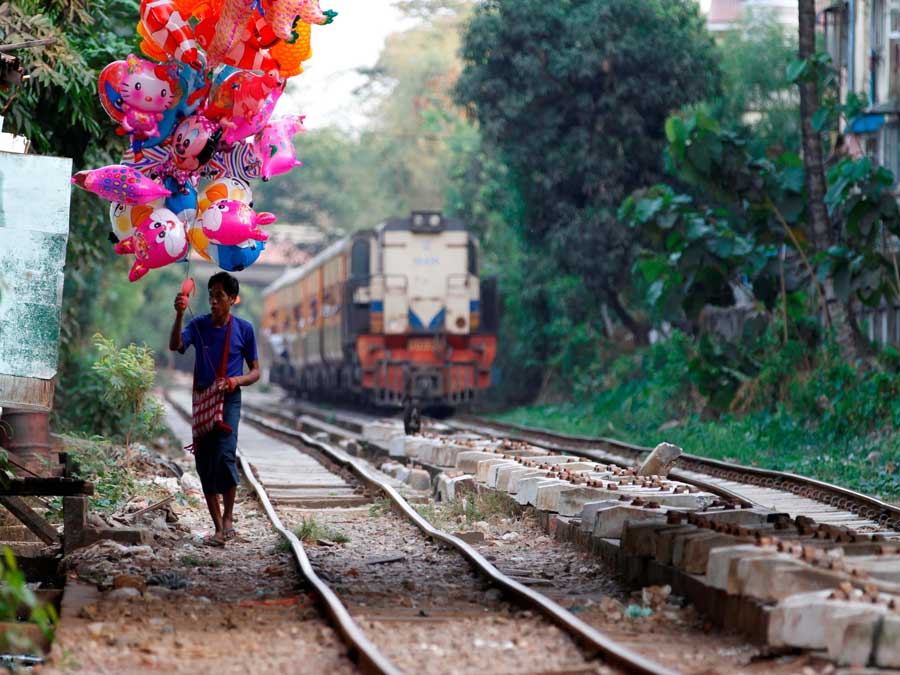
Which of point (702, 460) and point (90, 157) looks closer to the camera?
point (90, 157)

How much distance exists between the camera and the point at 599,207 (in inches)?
1152

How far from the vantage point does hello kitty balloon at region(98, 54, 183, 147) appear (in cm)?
922

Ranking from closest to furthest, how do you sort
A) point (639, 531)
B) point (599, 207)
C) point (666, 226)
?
1. point (639, 531)
2. point (666, 226)
3. point (599, 207)

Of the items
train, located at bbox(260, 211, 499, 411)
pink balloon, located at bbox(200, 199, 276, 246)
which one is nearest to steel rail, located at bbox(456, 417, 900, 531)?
pink balloon, located at bbox(200, 199, 276, 246)

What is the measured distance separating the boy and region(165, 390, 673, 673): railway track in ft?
2.24

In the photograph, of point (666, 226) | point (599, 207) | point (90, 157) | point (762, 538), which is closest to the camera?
point (762, 538)

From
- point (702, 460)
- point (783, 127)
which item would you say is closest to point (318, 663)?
point (702, 460)

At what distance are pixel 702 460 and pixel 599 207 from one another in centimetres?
1378

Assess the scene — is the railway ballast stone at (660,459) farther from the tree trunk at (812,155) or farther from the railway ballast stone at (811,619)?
the tree trunk at (812,155)

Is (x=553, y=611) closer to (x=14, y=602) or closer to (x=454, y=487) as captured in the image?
(x=14, y=602)

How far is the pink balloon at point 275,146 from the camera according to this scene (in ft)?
32.7

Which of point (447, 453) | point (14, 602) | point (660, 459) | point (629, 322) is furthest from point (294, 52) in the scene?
point (629, 322)

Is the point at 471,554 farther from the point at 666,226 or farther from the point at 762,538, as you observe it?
the point at 666,226

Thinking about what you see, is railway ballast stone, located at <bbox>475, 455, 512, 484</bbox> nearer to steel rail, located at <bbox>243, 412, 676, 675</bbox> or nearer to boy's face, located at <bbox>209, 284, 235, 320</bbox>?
steel rail, located at <bbox>243, 412, 676, 675</bbox>
